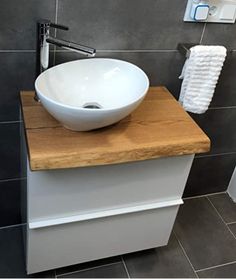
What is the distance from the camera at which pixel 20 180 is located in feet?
5.24

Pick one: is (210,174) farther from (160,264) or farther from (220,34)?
(220,34)

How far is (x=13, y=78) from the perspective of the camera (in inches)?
52.9

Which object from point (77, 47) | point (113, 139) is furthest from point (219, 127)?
point (77, 47)

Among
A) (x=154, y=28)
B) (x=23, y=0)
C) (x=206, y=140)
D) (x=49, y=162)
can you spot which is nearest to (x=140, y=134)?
(x=206, y=140)

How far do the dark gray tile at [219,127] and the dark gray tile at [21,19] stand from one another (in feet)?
2.70

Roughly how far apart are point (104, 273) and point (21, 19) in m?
1.10

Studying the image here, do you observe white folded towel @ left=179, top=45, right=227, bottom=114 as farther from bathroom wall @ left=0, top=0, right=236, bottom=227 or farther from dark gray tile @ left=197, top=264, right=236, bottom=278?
dark gray tile @ left=197, top=264, right=236, bottom=278

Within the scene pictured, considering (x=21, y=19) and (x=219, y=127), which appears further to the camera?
(x=219, y=127)

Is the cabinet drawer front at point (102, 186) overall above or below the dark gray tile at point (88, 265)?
above

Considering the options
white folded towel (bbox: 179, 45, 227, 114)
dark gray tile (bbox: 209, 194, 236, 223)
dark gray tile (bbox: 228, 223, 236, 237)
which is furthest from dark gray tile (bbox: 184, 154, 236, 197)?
white folded towel (bbox: 179, 45, 227, 114)

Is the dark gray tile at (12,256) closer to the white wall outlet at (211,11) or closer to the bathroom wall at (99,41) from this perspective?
the bathroom wall at (99,41)

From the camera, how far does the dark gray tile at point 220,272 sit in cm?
169

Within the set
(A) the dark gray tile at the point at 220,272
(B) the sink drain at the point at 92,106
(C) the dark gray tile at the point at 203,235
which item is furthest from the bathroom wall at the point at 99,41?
(A) the dark gray tile at the point at 220,272

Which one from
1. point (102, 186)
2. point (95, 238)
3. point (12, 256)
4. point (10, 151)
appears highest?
point (102, 186)
